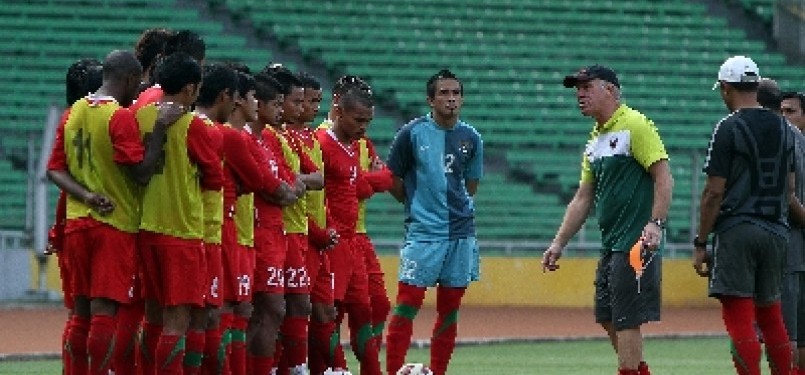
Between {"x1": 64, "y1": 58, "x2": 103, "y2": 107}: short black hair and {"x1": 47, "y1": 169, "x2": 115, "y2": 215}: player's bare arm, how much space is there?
3.33ft

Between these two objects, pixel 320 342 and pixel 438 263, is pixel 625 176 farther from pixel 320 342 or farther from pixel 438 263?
pixel 438 263

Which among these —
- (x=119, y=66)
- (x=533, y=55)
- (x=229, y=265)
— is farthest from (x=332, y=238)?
(x=533, y=55)

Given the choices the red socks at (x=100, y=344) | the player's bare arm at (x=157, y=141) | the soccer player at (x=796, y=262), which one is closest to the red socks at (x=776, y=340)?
the soccer player at (x=796, y=262)

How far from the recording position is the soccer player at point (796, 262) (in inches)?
530

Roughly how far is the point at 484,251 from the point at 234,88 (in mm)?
16569

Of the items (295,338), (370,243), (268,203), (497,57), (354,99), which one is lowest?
(295,338)

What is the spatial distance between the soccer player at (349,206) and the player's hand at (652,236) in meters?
2.55

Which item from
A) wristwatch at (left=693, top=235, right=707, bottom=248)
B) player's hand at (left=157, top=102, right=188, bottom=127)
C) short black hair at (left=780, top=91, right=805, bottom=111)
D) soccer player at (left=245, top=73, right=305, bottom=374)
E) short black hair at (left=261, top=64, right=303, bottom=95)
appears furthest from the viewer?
short black hair at (left=780, top=91, right=805, bottom=111)

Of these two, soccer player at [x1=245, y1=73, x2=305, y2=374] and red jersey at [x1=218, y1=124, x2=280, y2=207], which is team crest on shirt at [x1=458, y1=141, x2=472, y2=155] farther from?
red jersey at [x1=218, y1=124, x2=280, y2=207]

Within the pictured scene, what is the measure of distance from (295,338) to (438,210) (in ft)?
7.70

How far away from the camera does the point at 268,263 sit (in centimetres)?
1264

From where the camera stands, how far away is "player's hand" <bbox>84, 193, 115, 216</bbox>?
11.1 m

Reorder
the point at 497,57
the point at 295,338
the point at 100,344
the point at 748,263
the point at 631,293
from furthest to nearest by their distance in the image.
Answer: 1. the point at 497,57
2. the point at 295,338
3. the point at 748,263
4. the point at 631,293
5. the point at 100,344

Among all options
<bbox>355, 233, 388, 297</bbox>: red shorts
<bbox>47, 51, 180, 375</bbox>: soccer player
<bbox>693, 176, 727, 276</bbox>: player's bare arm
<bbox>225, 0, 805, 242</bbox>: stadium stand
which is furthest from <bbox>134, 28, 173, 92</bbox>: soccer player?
<bbox>225, 0, 805, 242</bbox>: stadium stand
